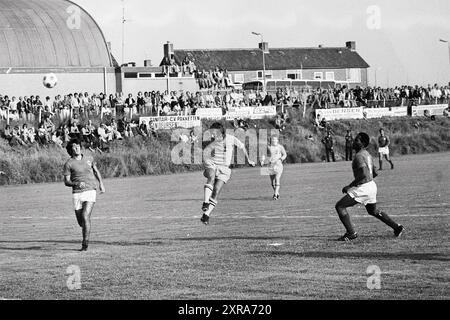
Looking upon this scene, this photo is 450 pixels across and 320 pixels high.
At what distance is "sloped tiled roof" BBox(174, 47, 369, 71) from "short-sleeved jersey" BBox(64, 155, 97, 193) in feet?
280

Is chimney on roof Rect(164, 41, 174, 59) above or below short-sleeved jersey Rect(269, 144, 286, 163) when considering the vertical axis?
above

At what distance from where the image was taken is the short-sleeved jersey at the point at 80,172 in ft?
60.5

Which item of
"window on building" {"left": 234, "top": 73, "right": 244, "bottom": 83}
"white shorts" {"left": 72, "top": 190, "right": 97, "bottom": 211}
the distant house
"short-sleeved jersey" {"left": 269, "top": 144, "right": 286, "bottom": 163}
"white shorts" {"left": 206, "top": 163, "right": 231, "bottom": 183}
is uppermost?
the distant house

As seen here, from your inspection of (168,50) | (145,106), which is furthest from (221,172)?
(168,50)

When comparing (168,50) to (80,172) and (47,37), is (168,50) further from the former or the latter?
(80,172)

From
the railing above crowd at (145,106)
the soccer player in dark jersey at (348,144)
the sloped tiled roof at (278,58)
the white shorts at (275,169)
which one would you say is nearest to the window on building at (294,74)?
the sloped tiled roof at (278,58)

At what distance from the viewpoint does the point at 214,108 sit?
57781mm

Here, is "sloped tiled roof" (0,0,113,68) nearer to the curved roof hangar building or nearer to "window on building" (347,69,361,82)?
the curved roof hangar building

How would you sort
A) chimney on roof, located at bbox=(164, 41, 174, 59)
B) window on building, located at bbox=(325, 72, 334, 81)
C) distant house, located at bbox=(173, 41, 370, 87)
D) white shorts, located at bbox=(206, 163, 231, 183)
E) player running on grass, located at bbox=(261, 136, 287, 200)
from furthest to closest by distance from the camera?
1. window on building, located at bbox=(325, 72, 334, 81)
2. distant house, located at bbox=(173, 41, 370, 87)
3. chimney on roof, located at bbox=(164, 41, 174, 59)
4. player running on grass, located at bbox=(261, 136, 287, 200)
5. white shorts, located at bbox=(206, 163, 231, 183)

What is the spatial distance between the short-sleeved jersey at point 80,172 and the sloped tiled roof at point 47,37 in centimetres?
5169

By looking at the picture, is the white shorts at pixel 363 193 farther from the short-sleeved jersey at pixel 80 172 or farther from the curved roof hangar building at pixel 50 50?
the curved roof hangar building at pixel 50 50

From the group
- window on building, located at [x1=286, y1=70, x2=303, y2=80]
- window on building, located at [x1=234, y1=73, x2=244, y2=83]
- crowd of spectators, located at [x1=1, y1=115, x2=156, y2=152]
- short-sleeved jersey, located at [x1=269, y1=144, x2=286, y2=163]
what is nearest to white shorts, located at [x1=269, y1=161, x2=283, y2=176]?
short-sleeved jersey, located at [x1=269, y1=144, x2=286, y2=163]

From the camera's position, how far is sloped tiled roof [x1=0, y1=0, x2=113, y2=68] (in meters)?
69.3

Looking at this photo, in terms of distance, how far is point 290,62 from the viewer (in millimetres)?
114062
